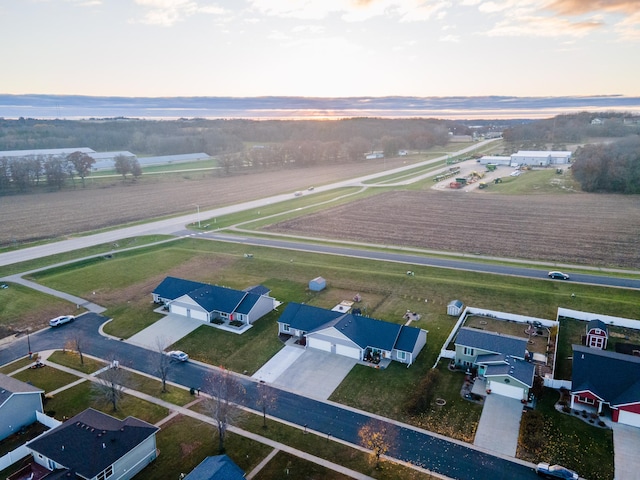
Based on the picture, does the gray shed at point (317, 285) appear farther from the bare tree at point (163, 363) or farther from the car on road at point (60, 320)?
the car on road at point (60, 320)

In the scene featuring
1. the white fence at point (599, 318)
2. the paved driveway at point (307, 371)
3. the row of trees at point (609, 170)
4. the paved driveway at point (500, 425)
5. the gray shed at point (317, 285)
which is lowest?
the paved driveway at point (500, 425)

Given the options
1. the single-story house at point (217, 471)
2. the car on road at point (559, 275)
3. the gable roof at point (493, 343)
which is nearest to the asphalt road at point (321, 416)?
the single-story house at point (217, 471)

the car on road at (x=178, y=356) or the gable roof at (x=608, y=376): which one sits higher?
the gable roof at (x=608, y=376)

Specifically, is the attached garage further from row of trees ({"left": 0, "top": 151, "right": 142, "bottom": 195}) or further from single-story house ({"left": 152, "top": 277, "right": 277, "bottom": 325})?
row of trees ({"left": 0, "top": 151, "right": 142, "bottom": 195})

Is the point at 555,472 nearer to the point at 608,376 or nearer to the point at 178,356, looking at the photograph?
the point at 608,376

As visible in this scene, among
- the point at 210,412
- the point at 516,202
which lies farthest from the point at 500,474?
the point at 516,202

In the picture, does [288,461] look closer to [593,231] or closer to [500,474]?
[500,474]

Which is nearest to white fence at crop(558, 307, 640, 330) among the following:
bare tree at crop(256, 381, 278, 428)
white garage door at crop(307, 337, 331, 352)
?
white garage door at crop(307, 337, 331, 352)

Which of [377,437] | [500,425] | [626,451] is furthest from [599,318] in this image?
[377,437]
